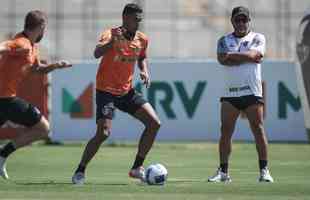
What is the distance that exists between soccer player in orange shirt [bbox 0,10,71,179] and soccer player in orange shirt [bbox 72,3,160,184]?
768mm

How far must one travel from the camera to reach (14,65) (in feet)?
48.5

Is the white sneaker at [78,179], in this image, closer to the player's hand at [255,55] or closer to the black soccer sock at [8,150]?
the black soccer sock at [8,150]

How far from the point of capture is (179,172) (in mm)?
17094

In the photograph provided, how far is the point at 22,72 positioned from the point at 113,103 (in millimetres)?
1337

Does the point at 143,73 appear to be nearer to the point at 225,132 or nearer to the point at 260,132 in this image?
the point at 225,132

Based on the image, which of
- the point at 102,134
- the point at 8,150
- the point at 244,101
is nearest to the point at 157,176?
the point at 102,134

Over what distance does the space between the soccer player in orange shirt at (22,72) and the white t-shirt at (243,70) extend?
8.12 ft

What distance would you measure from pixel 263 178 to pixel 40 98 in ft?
35.6

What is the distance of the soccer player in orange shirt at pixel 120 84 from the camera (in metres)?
14.5

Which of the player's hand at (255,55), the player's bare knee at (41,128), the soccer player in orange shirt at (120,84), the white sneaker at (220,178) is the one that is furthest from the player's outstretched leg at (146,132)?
the player's hand at (255,55)

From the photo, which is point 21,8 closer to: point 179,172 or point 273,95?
point 273,95

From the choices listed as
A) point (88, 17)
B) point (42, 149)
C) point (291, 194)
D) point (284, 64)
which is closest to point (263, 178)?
point (291, 194)

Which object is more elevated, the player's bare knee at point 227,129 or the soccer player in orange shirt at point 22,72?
the soccer player in orange shirt at point 22,72

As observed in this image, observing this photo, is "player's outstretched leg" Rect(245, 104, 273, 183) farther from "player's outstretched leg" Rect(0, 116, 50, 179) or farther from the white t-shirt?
"player's outstretched leg" Rect(0, 116, 50, 179)
